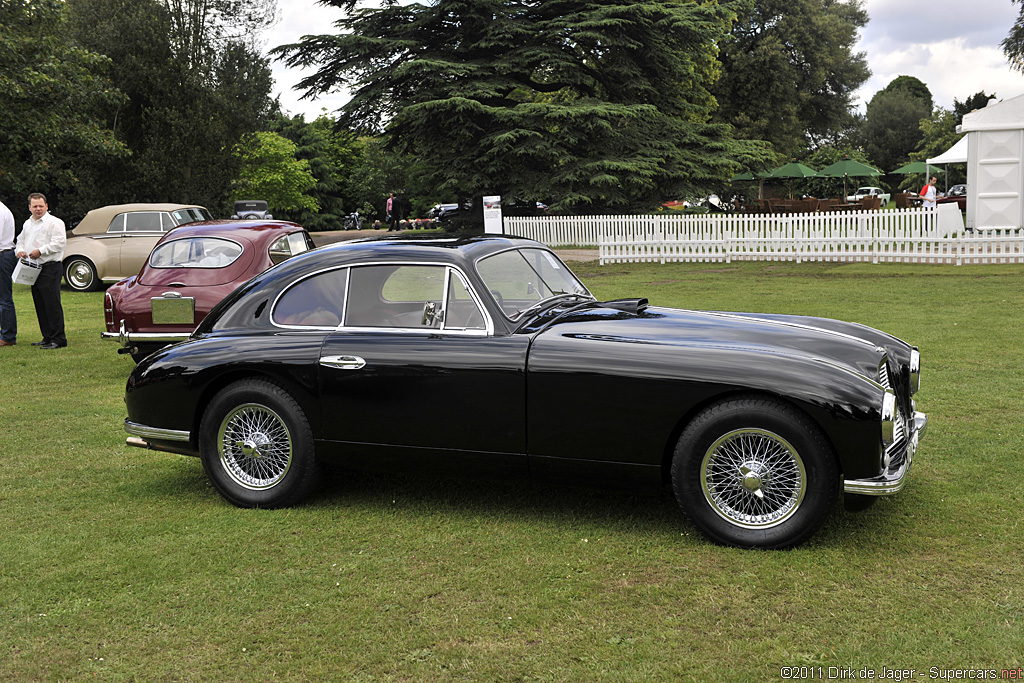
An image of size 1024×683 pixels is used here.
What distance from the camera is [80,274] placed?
64.7ft

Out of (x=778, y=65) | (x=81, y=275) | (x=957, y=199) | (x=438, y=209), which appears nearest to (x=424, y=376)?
(x=81, y=275)

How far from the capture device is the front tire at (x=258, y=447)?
5.24 meters

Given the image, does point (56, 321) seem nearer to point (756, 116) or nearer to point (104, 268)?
point (104, 268)

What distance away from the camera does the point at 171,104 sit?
31453mm

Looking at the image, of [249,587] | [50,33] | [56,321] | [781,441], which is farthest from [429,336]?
[50,33]

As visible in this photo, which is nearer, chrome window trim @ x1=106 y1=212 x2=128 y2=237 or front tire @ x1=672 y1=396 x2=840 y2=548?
front tire @ x1=672 y1=396 x2=840 y2=548

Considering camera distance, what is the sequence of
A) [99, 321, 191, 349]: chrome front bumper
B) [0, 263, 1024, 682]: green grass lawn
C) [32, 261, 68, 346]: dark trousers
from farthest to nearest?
[32, 261, 68, 346]: dark trousers, [99, 321, 191, 349]: chrome front bumper, [0, 263, 1024, 682]: green grass lawn

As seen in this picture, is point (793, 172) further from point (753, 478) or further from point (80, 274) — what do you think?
point (753, 478)

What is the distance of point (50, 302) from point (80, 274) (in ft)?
28.2

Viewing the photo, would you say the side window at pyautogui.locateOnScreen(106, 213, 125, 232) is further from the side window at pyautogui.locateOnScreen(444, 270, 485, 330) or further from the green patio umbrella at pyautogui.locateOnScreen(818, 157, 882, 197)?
the green patio umbrella at pyautogui.locateOnScreen(818, 157, 882, 197)

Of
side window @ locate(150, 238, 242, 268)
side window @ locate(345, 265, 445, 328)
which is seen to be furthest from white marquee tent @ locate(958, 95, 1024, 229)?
side window @ locate(345, 265, 445, 328)

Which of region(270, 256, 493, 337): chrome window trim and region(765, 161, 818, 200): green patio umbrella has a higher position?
region(765, 161, 818, 200): green patio umbrella

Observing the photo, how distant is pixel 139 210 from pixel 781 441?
1823 centimetres

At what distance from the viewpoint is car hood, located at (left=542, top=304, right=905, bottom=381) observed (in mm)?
4641
